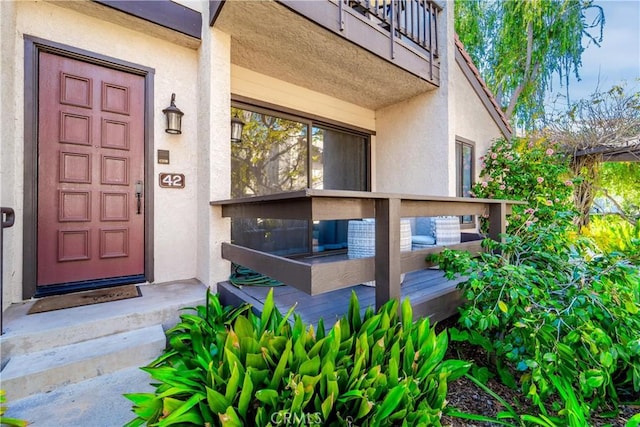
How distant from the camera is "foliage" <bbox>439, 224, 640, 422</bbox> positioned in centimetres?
142

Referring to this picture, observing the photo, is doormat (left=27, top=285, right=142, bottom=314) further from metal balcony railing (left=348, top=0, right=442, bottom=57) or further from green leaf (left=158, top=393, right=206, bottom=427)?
metal balcony railing (left=348, top=0, right=442, bottom=57)

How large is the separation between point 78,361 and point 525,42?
36.5 ft

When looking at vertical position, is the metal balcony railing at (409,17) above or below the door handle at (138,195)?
above

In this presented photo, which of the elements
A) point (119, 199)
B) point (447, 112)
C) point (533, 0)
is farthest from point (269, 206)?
point (533, 0)

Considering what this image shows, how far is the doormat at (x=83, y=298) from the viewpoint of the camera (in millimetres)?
2361

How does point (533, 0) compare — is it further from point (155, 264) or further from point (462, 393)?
point (155, 264)

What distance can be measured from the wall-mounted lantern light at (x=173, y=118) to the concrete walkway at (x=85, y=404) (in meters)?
2.32

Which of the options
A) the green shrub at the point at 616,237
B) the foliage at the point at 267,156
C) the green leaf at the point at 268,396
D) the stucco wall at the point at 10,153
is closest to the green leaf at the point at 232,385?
the green leaf at the point at 268,396

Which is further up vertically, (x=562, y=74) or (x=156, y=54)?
(x=562, y=74)

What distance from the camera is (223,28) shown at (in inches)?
114

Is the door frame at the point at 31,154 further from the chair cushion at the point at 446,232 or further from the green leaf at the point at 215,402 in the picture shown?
the chair cushion at the point at 446,232

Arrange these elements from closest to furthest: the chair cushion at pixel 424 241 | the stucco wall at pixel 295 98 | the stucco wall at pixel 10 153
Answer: the stucco wall at pixel 10 153 → the chair cushion at pixel 424 241 → the stucco wall at pixel 295 98

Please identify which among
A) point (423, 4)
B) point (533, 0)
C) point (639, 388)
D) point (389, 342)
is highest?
point (533, 0)

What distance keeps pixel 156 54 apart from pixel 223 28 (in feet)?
2.73
